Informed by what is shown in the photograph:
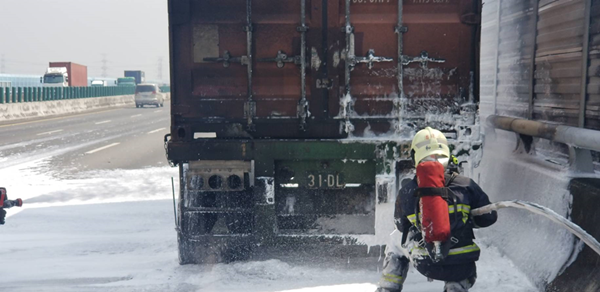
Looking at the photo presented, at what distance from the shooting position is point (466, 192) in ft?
14.1

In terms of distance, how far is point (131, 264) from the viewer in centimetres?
699

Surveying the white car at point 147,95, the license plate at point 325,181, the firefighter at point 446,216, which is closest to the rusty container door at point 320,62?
the license plate at point 325,181

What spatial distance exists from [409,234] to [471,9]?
2.95m

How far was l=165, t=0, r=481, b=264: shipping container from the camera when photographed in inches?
264

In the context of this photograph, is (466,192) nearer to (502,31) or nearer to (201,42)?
(201,42)

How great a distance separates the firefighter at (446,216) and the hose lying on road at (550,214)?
0.11 metres

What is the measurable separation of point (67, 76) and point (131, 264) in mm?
61921

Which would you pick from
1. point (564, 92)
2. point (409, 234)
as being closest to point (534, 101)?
point (564, 92)

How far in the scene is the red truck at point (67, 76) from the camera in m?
62.2

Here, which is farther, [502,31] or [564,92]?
[502,31]

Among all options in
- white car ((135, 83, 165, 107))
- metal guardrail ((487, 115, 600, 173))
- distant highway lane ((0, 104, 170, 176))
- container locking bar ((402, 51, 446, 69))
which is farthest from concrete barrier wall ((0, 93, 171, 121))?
metal guardrail ((487, 115, 600, 173))

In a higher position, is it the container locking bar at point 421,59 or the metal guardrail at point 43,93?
the container locking bar at point 421,59

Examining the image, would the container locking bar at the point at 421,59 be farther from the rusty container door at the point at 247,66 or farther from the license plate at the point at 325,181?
the license plate at the point at 325,181

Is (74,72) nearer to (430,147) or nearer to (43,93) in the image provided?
(43,93)
